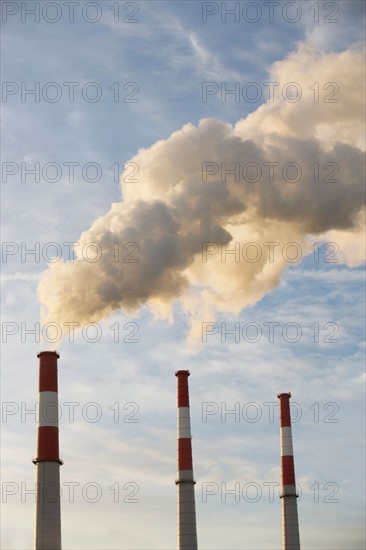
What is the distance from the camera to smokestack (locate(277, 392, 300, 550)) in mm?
42500

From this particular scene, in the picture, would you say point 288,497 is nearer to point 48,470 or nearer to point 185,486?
point 185,486

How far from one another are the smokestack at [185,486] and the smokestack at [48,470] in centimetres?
931

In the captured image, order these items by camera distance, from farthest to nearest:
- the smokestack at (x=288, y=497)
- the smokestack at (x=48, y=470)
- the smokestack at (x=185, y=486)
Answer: the smokestack at (x=288, y=497)
the smokestack at (x=185, y=486)
the smokestack at (x=48, y=470)

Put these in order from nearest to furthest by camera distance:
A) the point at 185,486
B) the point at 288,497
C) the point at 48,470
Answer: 1. the point at 48,470
2. the point at 185,486
3. the point at 288,497

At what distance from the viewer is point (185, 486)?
123ft

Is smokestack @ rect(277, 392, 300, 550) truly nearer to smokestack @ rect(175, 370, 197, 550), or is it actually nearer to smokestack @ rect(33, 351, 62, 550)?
smokestack @ rect(175, 370, 197, 550)

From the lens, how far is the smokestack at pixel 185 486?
123ft

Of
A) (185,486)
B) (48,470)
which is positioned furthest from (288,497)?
(48,470)

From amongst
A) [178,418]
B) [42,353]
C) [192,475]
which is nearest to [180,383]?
[178,418]

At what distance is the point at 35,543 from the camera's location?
2878cm

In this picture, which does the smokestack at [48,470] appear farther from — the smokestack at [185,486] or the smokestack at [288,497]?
the smokestack at [288,497]

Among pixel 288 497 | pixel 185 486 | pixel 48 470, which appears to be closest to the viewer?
pixel 48 470

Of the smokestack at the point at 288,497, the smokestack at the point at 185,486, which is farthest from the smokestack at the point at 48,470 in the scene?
the smokestack at the point at 288,497

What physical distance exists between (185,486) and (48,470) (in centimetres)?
989
